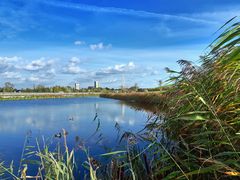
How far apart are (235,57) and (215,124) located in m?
0.51

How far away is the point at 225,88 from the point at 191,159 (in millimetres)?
643

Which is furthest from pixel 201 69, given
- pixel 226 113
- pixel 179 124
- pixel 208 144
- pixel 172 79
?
pixel 208 144

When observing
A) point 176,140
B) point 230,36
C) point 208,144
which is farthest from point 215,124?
point 176,140

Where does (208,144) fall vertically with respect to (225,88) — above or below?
below

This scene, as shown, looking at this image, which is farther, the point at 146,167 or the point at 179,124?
the point at 146,167

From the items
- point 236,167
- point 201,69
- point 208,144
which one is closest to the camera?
point 236,167

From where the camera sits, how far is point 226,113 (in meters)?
2.57

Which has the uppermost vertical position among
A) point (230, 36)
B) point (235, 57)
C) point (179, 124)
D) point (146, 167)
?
point (230, 36)

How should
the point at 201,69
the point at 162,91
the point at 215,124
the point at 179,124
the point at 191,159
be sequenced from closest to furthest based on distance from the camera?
1. the point at 215,124
2. the point at 191,159
3. the point at 179,124
4. the point at 201,69
5. the point at 162,91

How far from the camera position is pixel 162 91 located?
3.98 metres

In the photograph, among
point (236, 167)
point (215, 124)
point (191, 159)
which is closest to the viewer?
point (236, 167)

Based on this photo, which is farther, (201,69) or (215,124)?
(201,69)

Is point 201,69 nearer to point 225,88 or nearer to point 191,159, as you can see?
point 225,88

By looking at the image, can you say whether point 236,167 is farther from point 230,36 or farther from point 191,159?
point 230,36
